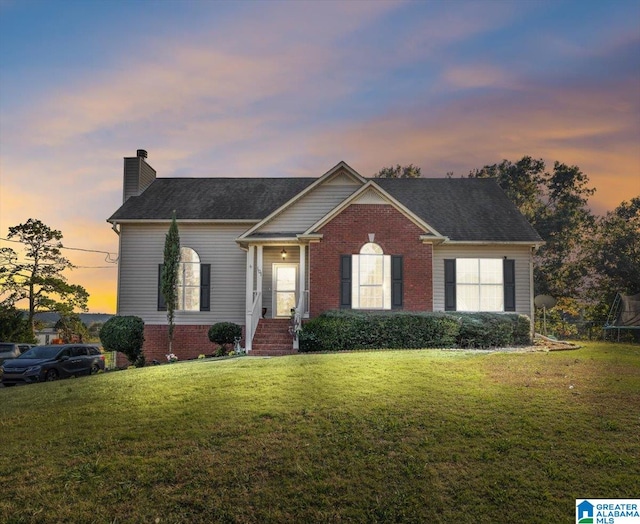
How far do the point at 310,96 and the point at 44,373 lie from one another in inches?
504

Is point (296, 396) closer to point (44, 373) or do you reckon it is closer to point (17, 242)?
point (44, 373)

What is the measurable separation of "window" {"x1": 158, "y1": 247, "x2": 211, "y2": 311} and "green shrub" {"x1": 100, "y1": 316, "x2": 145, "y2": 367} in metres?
1.64

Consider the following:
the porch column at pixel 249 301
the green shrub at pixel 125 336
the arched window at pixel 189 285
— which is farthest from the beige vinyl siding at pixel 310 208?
the green shrub at pixel 125 336

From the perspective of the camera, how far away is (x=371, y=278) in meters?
20.0

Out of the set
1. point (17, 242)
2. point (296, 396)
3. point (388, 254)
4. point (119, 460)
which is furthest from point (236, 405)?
point (17, 242)

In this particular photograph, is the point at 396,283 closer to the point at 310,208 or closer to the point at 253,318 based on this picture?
the point at 310,208

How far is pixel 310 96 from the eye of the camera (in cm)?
2016

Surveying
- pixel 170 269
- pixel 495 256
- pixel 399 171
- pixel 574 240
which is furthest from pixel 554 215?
pixel 170 269

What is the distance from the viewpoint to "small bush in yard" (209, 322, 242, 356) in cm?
2169


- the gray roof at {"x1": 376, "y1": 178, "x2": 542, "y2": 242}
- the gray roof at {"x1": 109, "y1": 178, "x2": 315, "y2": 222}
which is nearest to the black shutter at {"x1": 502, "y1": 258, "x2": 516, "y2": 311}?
the gray roof at {"x1": 376, "y1": 178, "x2": 542, "y2": 242}

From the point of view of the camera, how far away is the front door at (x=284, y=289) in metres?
22.6

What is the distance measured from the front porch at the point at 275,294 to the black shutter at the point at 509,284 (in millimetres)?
7542

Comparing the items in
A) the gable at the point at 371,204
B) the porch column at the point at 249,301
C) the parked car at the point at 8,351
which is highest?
the gable at the point at 371,204

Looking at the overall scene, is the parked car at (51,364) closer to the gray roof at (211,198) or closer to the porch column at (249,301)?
the gray roof at (211,198)
